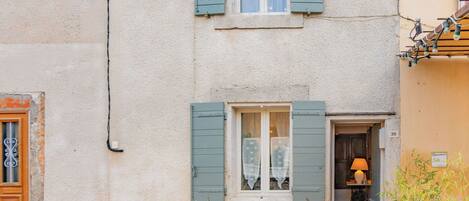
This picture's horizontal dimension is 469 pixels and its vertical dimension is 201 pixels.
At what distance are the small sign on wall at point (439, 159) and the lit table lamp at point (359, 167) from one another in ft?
5.20

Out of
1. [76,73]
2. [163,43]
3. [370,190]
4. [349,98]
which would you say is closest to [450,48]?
[349,98]

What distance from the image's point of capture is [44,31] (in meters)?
8.06

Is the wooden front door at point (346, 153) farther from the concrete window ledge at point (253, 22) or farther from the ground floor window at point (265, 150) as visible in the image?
the concrete window ledge at point (253, 22)

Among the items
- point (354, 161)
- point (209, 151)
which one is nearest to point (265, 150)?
point (209, 151)

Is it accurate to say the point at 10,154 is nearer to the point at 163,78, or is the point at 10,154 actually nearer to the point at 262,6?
the point at 163,78

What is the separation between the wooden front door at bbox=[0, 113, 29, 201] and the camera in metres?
8.05

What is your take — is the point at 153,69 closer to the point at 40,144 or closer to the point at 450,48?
the point at 40,144

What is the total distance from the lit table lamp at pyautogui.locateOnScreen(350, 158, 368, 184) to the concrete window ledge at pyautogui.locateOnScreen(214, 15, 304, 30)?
8.01 ft

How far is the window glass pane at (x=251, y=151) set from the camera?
8117 millimetres

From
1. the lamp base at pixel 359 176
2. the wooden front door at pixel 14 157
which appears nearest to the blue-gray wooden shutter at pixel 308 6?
the lamp base at pixel 359 176

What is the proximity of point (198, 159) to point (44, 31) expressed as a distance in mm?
2707

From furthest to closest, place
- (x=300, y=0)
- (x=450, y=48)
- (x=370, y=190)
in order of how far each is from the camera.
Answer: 1. (x=370, y=190)
2. (x=300, y=0)
3. (x=450, y=48)

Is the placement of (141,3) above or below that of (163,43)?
above

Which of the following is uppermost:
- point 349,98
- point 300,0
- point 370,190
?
point 300,0
